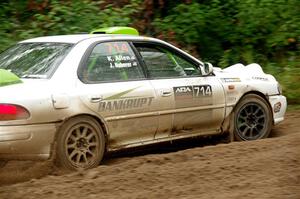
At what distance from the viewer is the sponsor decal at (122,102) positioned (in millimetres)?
6855

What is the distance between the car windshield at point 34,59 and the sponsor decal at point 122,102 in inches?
26.8

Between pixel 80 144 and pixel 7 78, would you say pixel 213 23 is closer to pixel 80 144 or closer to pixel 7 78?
pixel 80 144

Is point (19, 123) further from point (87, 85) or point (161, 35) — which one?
point (161, 35)

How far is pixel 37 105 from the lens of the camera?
6.34 m

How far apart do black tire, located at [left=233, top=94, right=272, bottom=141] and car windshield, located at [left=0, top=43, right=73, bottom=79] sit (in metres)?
2.50

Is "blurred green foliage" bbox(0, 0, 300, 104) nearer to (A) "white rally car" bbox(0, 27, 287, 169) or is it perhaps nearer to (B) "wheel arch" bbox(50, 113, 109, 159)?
(A) "white rally car" bbox(0, 27, 287, 169)

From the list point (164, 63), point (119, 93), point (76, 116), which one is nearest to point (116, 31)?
point (164, 63)

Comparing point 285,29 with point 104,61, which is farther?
point 285,29

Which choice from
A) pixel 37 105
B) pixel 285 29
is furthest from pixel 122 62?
pixel 285 29

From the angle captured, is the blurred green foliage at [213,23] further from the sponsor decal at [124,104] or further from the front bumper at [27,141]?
the front bumper at [27,141]

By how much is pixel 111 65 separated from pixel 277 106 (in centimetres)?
260

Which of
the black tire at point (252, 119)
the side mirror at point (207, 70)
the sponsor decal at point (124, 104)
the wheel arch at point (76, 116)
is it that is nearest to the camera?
the wheel arch at point (76, 116)

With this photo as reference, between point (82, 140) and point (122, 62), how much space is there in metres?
1.13

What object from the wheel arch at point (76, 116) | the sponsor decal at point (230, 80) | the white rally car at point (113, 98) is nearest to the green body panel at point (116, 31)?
the white rally car at point (113, 98)
